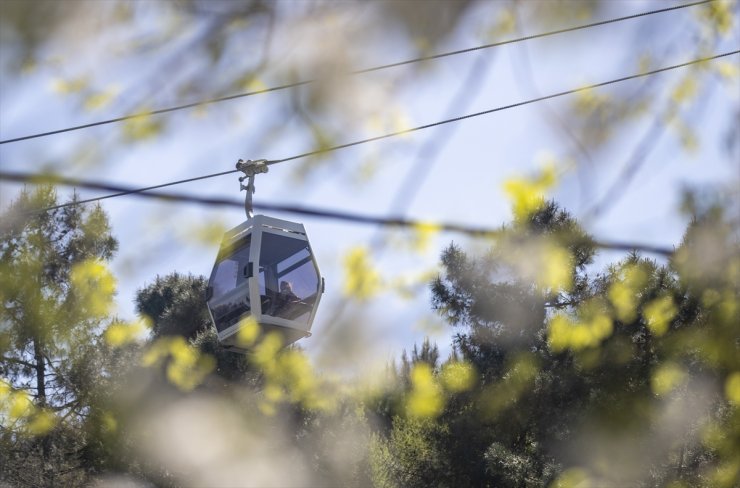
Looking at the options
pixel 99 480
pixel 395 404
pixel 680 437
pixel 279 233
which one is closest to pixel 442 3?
pixel 279 233

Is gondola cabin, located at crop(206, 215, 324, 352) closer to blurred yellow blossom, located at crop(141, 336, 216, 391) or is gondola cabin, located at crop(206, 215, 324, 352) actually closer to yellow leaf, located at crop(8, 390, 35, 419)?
yellow leaf, located at crop(8, 390, 35, 419)

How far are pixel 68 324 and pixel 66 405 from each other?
2.00 m

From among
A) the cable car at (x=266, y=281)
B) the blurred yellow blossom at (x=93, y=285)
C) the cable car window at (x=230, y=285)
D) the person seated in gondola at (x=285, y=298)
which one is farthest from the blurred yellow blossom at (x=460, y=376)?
the person seated in gondola at (x=285, y=298)

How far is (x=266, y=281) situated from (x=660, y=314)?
489 inches

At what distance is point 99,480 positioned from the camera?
2497 cm

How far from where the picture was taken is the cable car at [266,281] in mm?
9906

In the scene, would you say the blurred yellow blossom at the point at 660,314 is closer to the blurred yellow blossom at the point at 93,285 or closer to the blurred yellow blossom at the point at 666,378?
the blurred yellow blossom at the point at 666,378

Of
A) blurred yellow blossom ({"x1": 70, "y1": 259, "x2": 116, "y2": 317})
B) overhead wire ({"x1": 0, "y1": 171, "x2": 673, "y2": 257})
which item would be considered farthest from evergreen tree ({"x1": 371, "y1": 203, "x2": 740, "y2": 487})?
overhead wire ({"x1": 0, "y1": 171, "x2": 673, "y2": 257})

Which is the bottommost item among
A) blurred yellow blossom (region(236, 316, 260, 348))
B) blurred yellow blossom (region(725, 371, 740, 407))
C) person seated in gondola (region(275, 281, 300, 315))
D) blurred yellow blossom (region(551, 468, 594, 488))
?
blurred yellow blossom (region(236, 316, 260, 348))

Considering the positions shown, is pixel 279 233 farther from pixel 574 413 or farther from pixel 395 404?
pixel 395 404

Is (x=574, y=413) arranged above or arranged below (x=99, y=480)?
above

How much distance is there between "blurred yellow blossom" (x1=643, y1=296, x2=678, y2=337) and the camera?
63.7 ft

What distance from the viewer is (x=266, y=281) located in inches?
394

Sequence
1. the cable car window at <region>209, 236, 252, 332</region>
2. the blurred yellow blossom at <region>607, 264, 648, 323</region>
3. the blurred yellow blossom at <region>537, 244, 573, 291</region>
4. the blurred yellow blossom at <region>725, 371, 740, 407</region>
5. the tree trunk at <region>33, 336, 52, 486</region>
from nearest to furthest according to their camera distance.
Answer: the cable car window at <region>209, 236, 252, 332</region>, the blurred yellow blossom at <region>537, 244, 573, 291</region>, the blurred yellow blossom at <region>725, 371, 740, 407</region>, the blurred yellow blossom at <region>607, 264, 648, 323</region>, the tree trunk at <region>33, 336, 52, 486</region>
